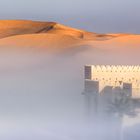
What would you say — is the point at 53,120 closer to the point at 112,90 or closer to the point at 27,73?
the point at 112,90

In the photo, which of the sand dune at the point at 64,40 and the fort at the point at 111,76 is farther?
the sand dune at the point at 64,40

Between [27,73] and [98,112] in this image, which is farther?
[27,73]

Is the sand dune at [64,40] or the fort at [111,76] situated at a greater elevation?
the sand dune at [64,40]

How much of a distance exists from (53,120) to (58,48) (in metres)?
15.4

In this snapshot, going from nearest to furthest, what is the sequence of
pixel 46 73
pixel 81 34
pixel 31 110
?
pixel 31 110 < pixel 46 73 < pixel 81 34

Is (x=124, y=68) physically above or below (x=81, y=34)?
below

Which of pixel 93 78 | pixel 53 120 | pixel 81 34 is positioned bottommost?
pixel 53 120

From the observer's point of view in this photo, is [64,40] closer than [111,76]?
No

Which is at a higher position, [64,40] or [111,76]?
[64,40]

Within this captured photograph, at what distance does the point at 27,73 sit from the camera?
839 inches

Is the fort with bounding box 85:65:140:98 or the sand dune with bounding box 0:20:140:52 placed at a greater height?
the sand dune with bounding box 0:20:140:52

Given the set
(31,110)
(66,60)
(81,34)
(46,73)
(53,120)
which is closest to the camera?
(53,120)

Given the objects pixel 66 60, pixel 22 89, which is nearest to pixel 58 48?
pixel 66 60

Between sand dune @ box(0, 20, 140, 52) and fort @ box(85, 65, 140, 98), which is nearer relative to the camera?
fort @ box(85, 65, 140, 98)
